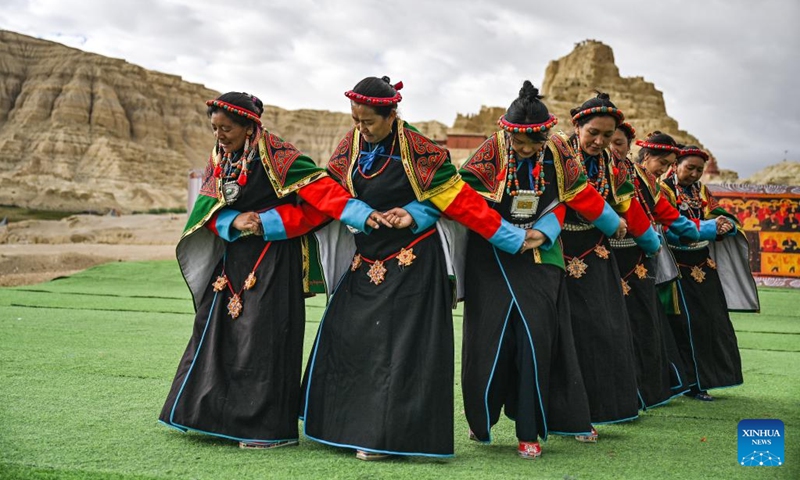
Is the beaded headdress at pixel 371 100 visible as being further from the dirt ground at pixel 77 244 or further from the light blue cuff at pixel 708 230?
the dirt ground at pixel 77 244

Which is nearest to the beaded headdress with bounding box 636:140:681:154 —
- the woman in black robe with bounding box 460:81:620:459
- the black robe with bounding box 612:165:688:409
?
the black robe with bounding box 612:165:688:409

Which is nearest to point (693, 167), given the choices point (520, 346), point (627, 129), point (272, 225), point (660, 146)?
point (660, 146)

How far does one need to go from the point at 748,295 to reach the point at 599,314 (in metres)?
2.46

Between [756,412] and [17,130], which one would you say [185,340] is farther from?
[17,130]

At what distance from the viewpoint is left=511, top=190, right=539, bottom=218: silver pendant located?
424cm

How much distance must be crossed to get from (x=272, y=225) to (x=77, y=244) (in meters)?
26.9

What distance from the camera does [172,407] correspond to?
161 inches

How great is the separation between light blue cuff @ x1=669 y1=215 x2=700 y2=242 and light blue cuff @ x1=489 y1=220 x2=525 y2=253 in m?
2.12

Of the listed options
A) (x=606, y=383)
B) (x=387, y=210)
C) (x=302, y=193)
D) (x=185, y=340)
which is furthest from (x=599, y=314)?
(x=185, y=340)

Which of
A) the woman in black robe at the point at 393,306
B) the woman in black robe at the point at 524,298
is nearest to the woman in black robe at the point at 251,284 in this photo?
the woman in black robe at the point at 393,306

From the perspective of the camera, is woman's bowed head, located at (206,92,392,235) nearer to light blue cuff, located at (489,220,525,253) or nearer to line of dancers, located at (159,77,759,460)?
line of dancers, located at (159,77,759,460)

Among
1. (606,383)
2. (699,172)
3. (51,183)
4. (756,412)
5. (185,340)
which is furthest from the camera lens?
(51,183)

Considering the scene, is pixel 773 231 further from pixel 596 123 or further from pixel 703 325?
pixel 596 123

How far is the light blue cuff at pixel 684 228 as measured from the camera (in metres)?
5.70
